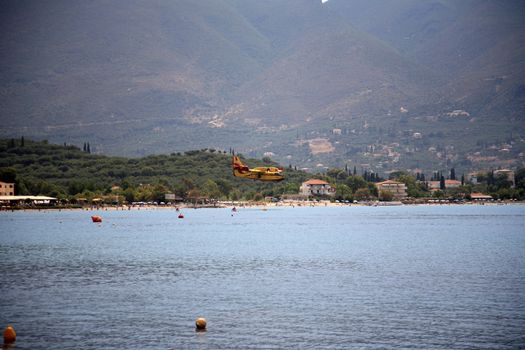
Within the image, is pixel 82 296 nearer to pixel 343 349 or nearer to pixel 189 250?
pixel 343 349

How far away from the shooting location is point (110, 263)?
85.2 metres

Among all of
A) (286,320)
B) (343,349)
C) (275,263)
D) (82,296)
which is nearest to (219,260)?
(275,263)

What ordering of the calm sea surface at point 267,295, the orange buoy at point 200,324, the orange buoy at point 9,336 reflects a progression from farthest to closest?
the orange buoy at point 200,324 < the calm sea surface at point 267,295 < the orange buoy at point 9,336

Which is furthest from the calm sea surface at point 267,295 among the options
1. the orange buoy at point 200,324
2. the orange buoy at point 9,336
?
the orange buoy at point 9,336

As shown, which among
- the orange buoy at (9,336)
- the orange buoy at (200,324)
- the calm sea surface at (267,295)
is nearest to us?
the orange buoy at (9,336)

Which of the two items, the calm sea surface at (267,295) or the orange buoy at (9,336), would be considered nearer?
the orange buoy at (9,336)

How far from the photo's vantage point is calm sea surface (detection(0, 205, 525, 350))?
148 ft

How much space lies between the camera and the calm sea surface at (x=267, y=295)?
45.0 metres

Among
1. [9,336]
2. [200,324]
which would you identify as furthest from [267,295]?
[9,336]

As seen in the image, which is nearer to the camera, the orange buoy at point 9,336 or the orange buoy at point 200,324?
the orange buoy at point 9,336

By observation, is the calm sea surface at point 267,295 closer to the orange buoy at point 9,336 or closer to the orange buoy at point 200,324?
the orange buoy at point 200,324

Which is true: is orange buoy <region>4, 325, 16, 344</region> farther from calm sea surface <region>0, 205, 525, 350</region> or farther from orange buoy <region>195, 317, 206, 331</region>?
orange buoy <region>195, 317, 206, 331</region>

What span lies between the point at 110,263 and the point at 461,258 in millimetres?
35786

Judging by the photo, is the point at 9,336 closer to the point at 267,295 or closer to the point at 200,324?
the point at 200,324
